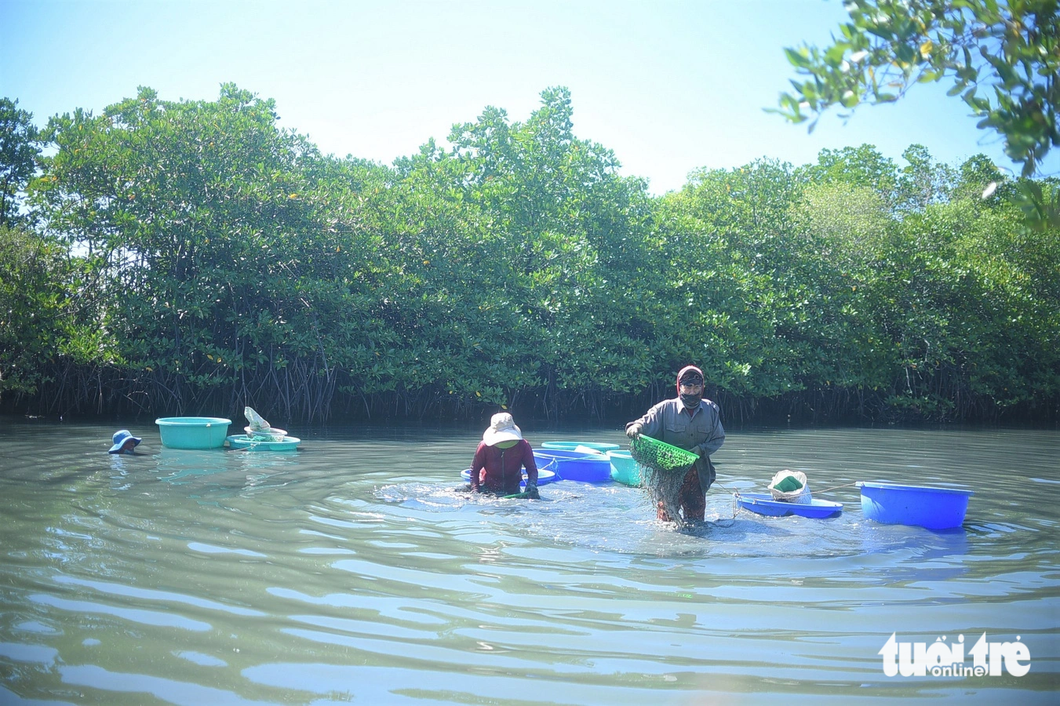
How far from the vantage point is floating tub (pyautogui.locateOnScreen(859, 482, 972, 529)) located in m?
6.93

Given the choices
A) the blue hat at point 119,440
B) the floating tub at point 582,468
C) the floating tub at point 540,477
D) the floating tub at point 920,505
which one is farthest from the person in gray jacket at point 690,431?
the blue hat at point 119,440

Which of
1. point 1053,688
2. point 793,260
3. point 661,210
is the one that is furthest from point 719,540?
point 793,260

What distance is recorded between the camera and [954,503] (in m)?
6.93

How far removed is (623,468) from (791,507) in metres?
2.25

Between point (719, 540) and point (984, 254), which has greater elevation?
point (984, 254)

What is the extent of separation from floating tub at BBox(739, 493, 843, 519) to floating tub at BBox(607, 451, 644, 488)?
5.13 feet

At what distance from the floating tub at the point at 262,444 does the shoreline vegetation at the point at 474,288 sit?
5.41 meters

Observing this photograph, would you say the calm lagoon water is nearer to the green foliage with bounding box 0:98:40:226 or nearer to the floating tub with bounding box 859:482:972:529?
the floating tub with bounding box 859:482:972:529

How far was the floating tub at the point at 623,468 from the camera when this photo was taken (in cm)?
921

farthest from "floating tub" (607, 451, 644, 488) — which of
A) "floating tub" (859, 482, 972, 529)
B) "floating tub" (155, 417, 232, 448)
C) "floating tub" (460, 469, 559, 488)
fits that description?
"floating tub" (155, 417, 232, 448)

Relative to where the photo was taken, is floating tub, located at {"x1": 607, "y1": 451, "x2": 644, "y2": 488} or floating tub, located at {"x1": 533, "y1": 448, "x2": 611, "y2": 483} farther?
floating tub, located at {"x1": 533, "y1": 448, "x2": 611, "y2": 483}

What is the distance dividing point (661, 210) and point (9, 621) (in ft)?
65.3

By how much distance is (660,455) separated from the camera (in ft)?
22.6

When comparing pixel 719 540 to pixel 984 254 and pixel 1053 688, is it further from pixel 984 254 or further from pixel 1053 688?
pixel 984 254
